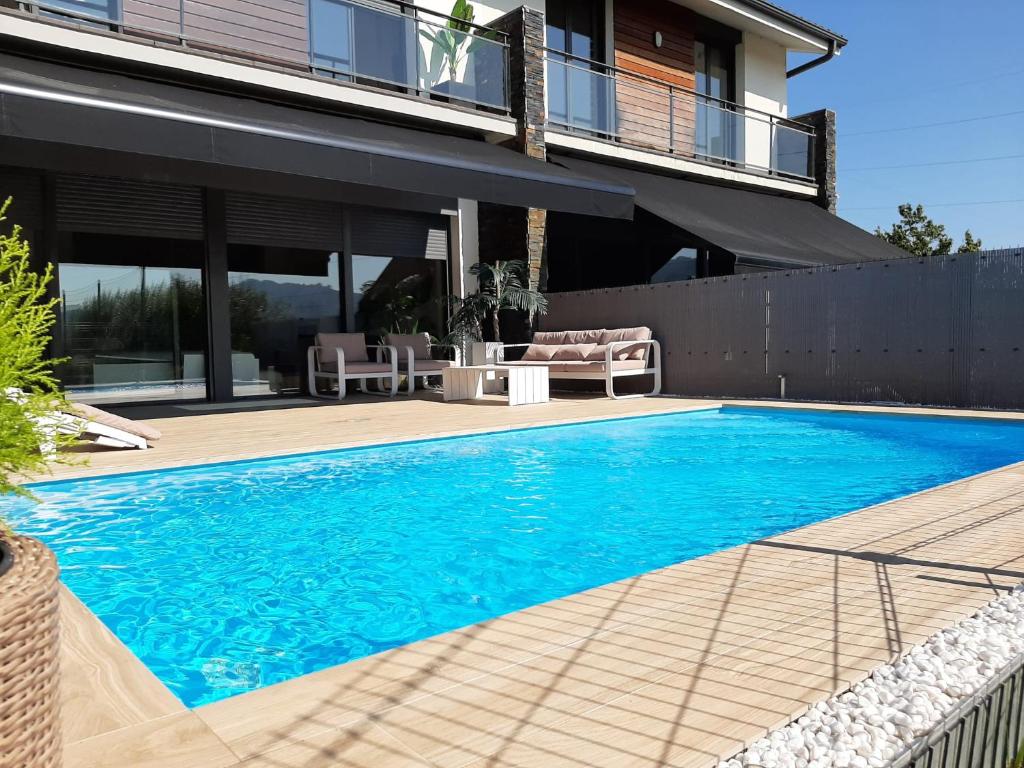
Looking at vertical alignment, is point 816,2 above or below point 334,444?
above

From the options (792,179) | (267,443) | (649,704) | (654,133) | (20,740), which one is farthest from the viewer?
(792,179)

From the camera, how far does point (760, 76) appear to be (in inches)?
671

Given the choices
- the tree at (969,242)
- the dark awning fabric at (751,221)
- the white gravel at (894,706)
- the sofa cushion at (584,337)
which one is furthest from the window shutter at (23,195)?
the tree at (969,242)

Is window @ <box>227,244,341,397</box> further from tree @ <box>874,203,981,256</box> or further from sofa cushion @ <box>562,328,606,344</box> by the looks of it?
tree @ <box>874,203,981,256</box>

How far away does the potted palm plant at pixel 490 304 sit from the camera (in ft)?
37.0

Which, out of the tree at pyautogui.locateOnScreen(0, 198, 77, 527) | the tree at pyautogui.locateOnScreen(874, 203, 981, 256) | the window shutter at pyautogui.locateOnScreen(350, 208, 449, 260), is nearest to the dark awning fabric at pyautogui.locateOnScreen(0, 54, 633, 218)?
the window shutter at pyautogui.locateOnScreen(350, 208, 449, 260)

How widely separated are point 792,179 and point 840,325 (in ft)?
24.1

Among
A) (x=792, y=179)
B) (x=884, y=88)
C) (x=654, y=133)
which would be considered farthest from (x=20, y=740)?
(x=884, y=88)

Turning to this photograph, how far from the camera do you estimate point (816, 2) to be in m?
33.5

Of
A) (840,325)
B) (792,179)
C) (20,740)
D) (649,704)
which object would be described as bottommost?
(649,704)

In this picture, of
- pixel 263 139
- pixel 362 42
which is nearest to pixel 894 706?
pixel 263 139

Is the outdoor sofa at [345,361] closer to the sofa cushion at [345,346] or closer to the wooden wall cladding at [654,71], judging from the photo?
the sofa cushion at [345,346]

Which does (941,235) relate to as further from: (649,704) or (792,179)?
(649,704)

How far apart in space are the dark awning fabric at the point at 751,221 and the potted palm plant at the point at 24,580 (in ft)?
31.2
